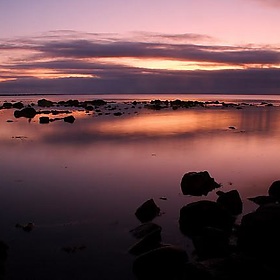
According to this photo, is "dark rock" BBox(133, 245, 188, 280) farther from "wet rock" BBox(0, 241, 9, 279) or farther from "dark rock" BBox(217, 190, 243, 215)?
"dark rock" BBox(217, 190, 243, 215)

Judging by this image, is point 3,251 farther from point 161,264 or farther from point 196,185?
point 196,185

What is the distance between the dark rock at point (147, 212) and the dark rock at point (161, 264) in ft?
9.93

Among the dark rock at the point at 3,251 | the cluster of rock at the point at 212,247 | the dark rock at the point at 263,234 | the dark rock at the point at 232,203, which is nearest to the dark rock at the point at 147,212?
the cluster of rock at the point at 212,247

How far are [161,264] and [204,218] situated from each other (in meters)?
3.07

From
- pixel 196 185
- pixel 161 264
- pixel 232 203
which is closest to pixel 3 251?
pixel 161 264

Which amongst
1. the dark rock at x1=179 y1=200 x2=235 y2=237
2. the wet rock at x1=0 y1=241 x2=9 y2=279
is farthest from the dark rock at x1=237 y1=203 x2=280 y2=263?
the wet rock at x1=0 y1=241 x2=9 y2=279

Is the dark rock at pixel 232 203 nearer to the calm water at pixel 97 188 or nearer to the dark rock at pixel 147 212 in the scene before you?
the calm water at pixel 97 188

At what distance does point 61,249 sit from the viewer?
9.34 metres

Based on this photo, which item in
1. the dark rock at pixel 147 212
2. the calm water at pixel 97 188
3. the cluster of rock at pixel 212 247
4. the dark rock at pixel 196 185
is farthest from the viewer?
the dark rock at pixel 196 185

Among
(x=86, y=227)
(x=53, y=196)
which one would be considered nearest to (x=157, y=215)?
(x=86, y=227)

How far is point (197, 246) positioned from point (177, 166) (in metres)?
10.2

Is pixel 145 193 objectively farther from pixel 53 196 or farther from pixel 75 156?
pixel 75 156

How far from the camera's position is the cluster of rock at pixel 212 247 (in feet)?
23.6

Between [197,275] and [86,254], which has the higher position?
[197,275]
